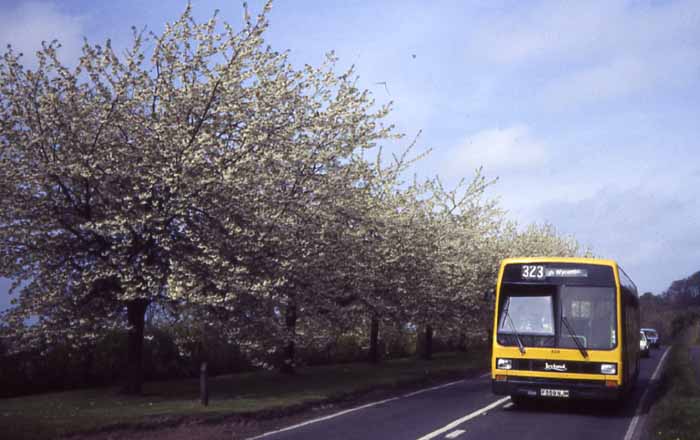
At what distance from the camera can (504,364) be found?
1496 cm

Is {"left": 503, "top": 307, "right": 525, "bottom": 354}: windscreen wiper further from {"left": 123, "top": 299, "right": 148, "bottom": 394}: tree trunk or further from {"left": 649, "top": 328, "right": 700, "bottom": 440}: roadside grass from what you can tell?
{"left": 123, "top": 299, "right": 148, "bottom": 394}: tree trunk

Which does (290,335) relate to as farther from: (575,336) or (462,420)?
(575,336)

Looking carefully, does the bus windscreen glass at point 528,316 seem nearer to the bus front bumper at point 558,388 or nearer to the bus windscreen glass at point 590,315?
the bus windscreen glass at point 590,315

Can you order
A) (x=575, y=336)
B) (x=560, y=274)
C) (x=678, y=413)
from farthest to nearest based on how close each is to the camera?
(x=560, y=274) → (x=575, y=336) → (x=678, y=413)

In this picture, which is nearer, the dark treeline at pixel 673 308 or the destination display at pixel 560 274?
the destination display at pixel 560 274

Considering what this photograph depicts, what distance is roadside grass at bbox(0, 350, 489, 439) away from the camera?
485 inches

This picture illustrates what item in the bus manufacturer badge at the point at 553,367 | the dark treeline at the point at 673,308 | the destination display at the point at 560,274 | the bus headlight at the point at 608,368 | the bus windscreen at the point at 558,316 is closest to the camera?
the bus headlight at the point at 608,368

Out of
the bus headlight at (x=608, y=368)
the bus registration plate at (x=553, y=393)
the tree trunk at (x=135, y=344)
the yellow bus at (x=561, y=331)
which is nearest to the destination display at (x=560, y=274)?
the yellow bus at (x=561, y=331)

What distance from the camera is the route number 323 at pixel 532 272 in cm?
1547

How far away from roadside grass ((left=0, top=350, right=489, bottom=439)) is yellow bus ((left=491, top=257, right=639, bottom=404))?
4728mm

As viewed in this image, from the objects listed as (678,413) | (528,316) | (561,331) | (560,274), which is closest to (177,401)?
(528,316)

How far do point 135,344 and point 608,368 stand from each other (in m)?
10.8

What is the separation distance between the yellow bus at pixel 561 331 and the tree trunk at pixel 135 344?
27.5ft

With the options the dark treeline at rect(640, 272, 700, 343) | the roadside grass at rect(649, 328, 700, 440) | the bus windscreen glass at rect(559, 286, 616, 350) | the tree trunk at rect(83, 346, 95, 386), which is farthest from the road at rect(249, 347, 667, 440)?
the dark treeline at rect(640, 272, 700, 343)
